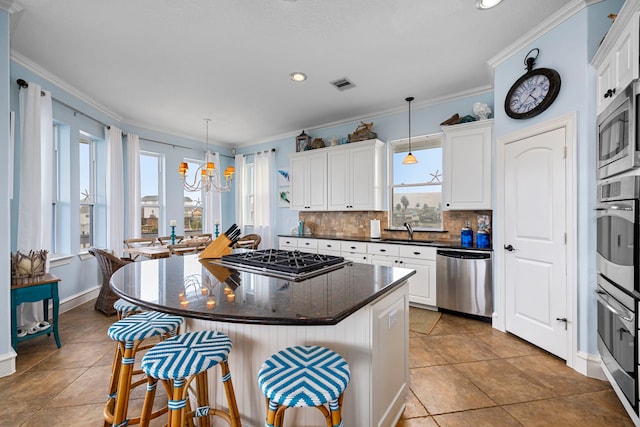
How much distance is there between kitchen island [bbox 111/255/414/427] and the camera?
3.83ft

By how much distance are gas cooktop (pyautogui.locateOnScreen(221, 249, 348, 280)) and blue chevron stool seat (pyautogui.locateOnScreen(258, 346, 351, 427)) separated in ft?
1.45

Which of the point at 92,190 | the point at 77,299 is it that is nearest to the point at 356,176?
the point at 92,190

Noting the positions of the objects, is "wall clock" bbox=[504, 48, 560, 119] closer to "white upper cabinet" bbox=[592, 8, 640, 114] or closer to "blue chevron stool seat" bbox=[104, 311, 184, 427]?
"white upper cabinet" bbox=[592, 8, 640, 114]

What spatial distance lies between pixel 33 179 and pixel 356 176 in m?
3.87

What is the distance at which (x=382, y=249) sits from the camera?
13.2 feet

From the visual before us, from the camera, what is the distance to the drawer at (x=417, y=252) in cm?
363

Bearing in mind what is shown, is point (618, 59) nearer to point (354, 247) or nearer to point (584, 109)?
point (584, 109)

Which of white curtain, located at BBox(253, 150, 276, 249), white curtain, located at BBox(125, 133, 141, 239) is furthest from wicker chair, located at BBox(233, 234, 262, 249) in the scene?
white curtain, located at BBox(125, 133, 141, 239)

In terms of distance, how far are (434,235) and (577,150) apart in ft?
6.62

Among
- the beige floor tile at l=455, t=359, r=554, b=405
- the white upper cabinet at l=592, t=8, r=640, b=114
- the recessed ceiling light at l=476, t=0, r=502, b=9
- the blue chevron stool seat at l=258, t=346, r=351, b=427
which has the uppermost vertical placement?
the recessed ceiling light at l=476, t=0, r=502, b=9

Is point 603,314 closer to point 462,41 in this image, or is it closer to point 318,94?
point 462,41

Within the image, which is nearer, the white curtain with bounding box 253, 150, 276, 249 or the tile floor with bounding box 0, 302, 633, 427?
the tile floor with bounding box 0, 302, 633, 427

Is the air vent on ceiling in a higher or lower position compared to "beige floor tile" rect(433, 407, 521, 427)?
higher

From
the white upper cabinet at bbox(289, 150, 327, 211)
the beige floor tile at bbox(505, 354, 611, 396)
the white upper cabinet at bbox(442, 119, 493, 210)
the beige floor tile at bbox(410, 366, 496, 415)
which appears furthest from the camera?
the white upper cabinet at bbox(289, 150, 327, 211)
